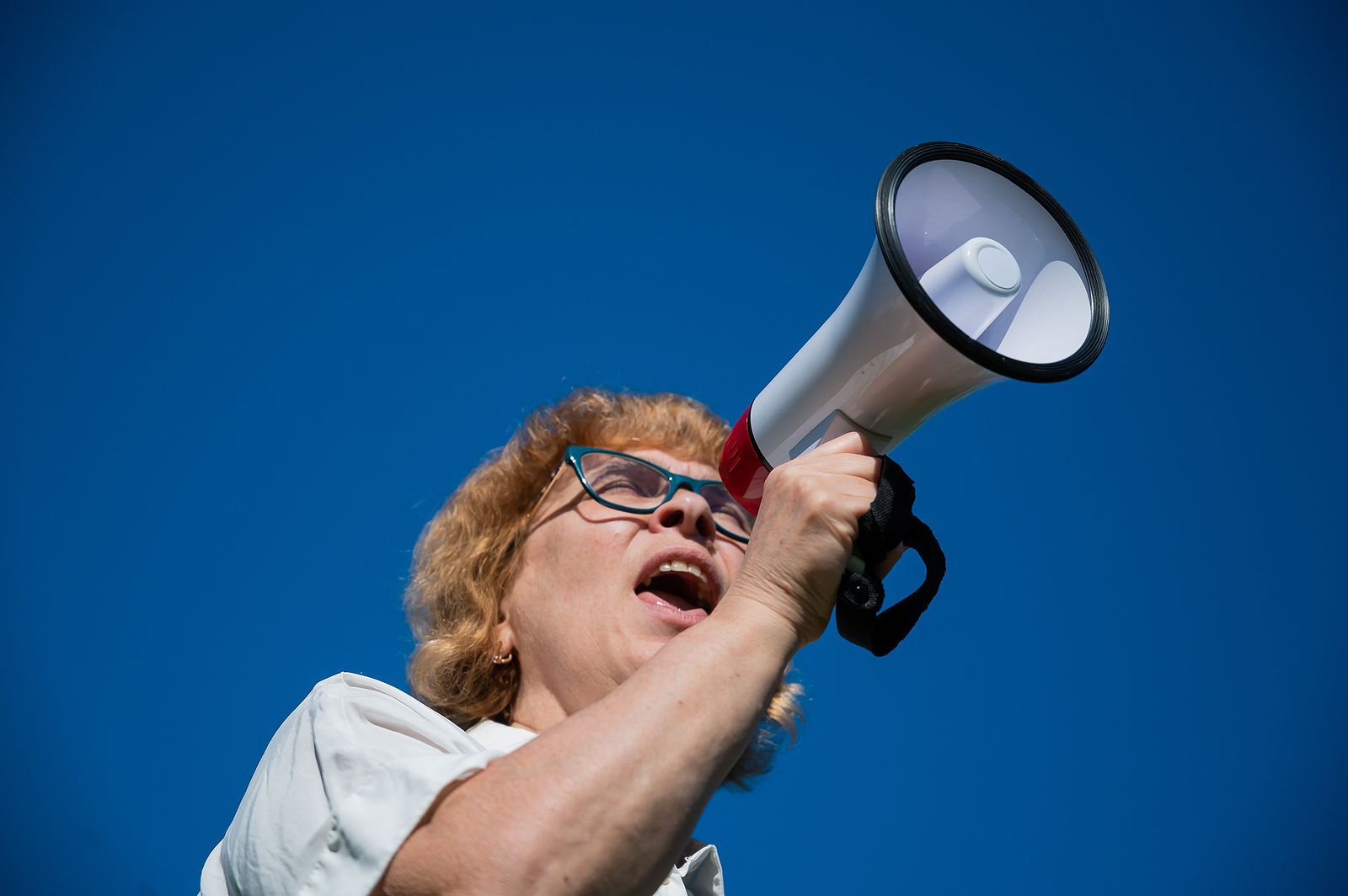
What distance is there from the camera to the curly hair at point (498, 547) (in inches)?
94.9

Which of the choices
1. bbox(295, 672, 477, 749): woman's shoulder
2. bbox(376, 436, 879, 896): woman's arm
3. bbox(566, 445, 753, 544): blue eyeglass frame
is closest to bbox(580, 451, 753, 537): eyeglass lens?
bbox(566, 445, 753, 544): blue eyeglass frame

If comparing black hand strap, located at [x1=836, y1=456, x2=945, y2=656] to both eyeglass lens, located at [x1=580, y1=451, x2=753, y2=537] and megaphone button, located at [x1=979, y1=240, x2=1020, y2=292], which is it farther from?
eyeglass lens, located at [x1=580, y1=451, x2=753, y2=537]

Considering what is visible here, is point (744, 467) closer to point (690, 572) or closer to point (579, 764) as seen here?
point (690, 572)

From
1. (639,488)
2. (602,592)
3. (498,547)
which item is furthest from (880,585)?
(498,547)

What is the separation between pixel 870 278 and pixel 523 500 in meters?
1.41

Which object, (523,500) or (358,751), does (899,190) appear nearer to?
(358,751)

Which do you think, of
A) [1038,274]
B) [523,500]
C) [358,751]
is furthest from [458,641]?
[1038,274]

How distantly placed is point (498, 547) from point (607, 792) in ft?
5.03

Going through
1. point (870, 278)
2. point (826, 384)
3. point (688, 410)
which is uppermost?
point (688, 410)

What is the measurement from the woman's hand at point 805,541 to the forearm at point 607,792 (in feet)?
0.35

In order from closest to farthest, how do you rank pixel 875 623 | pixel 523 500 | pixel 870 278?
1. pixel 875 623
2. pixel 870 278
3. pixel 523 500

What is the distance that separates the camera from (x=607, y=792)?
115 cm

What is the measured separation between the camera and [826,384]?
161 cm

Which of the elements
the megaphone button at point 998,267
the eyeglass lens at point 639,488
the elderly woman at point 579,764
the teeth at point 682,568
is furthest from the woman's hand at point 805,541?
the eyeglass lens at point 639,488
